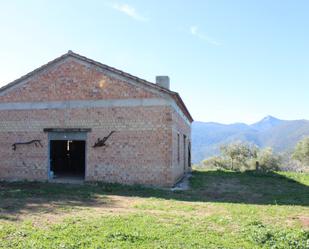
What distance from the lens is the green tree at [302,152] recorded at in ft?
192

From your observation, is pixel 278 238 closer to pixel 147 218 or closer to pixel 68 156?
pixel 147 218

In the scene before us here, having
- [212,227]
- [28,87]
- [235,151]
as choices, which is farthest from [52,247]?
[235,151]

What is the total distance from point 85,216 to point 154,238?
290cm

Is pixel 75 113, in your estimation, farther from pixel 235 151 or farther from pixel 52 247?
pixel 235 151

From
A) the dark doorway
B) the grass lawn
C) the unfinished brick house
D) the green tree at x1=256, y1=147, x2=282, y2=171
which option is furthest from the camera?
the green tree at x1=256, y1=147, x2=282, y2=171

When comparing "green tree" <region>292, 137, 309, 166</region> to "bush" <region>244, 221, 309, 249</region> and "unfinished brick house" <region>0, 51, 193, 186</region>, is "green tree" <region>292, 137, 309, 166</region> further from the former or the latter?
"bush" <region>244, 221, 309, 249</region>

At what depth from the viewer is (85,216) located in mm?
10062

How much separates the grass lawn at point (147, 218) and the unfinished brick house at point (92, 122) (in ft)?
4.62

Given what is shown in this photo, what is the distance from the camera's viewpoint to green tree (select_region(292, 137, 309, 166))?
5862 centimetres

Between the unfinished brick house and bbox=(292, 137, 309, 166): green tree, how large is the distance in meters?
45.6

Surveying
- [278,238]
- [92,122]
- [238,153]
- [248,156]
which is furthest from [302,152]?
[278,238]

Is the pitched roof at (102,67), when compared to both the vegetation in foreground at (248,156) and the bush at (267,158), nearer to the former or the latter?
the bush at (267,158)

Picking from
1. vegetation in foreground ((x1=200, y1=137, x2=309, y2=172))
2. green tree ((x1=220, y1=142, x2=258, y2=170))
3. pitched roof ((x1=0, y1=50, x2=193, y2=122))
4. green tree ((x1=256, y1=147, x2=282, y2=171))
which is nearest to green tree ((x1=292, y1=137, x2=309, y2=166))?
vegetation in foreground ((x1=200, y1=137, x2=309, y2=172))

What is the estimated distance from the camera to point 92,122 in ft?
60.4
